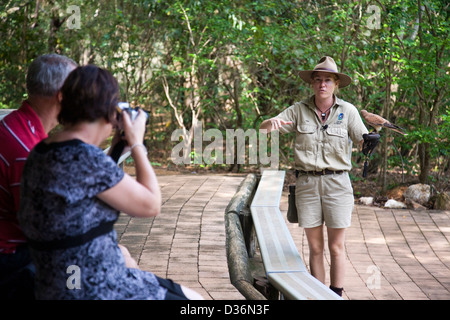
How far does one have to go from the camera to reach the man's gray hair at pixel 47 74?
94.5 inches

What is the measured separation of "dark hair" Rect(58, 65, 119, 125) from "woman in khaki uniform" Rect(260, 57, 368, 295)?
204 cm

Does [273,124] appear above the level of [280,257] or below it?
above

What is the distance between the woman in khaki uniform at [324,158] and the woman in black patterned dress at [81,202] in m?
2.07

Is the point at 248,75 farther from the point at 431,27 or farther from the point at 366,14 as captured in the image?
the point at 431,27

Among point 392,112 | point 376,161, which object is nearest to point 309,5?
point 392,112

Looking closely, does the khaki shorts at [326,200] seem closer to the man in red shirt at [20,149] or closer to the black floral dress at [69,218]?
the man in red shirt at [20,149]

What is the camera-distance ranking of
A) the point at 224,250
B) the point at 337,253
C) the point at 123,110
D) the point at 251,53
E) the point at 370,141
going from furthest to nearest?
the point at 251,53, the point at 224,250, the point at 337,253, the point at 370,141, the point at 123,110

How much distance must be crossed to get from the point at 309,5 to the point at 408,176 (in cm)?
362

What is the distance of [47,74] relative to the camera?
7.88 feet

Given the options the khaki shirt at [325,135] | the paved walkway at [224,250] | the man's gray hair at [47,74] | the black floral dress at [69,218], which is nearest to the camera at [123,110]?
the black floral dress at [69,218]

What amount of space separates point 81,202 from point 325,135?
2392 millimetres

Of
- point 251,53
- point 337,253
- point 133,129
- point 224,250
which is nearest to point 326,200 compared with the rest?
point 337,253

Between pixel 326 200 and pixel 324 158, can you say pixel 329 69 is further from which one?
pixel 326 200

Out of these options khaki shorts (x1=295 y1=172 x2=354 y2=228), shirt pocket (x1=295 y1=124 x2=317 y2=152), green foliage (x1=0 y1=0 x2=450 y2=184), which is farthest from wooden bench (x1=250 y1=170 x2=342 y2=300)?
green foliage (x1=0 y1=0 x2=450 y2=184)
